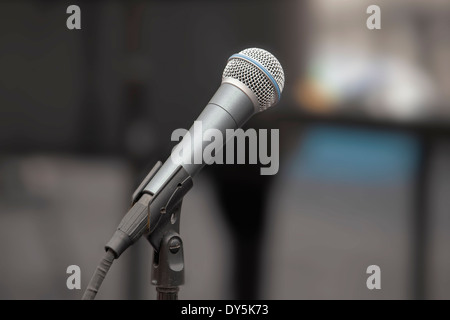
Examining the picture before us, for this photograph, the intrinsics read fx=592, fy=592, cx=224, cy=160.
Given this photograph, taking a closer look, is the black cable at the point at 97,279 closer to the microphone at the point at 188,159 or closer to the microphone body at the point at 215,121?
the microphone at the point at 188,159

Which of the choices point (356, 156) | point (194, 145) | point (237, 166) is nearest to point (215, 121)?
point (194, 145)

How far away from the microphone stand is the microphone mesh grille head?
0.23 metres

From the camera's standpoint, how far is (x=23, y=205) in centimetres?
218

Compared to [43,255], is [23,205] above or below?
above

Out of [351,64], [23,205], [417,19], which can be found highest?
[417,19]

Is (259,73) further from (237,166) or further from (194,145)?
(237,166)

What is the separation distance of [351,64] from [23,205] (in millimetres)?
1335

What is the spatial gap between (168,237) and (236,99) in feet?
0.93

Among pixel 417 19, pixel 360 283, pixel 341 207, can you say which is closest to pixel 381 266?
pixel 360 283

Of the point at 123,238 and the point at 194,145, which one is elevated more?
the point at 194,145

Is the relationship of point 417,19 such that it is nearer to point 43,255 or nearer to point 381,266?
point 381,266

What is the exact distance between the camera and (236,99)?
1107mm

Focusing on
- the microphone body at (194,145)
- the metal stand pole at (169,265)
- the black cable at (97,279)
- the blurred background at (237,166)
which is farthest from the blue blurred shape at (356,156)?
the black cable at (97,279)
